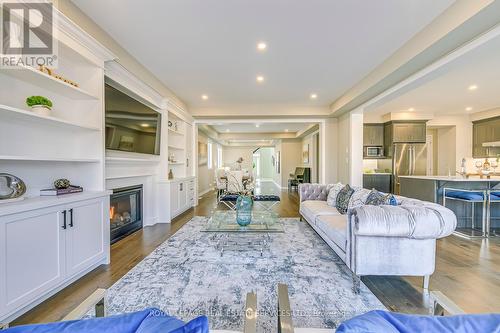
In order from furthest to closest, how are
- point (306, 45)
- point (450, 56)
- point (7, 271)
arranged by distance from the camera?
1. point (306, 45)
2. point (450, 56)
3. point (7, 271)

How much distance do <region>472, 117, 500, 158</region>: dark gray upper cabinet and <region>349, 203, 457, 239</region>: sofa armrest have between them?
6.24 m

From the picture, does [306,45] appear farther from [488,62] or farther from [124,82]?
[488,62]

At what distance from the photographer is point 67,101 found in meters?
2.55

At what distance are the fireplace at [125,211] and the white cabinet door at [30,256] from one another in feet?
4.43

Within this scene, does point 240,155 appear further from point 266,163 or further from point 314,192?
point 314,192

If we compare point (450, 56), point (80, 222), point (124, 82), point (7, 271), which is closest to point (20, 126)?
point (80, 222)

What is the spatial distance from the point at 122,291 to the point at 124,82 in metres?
2.73

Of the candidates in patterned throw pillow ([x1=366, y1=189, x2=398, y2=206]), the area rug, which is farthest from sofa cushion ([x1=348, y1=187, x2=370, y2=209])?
the area rug

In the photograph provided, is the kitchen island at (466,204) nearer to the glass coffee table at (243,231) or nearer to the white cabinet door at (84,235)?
the glass coffee table at (243,231)

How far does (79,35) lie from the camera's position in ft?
7.50

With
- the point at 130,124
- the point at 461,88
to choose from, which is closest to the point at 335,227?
the point at 130,124

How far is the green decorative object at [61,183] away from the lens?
91.5 inches

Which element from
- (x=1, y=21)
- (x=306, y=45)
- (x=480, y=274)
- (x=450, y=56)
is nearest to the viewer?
(x=1, y=21)

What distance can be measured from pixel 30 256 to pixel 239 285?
174cm
